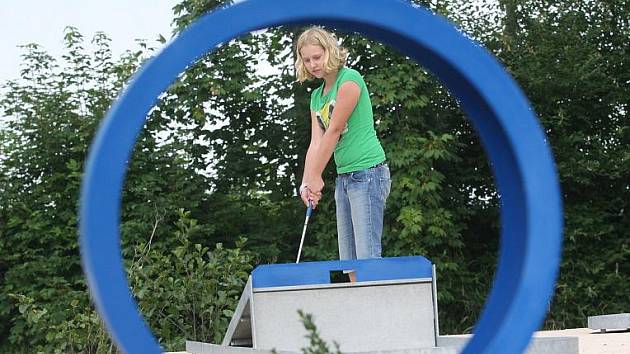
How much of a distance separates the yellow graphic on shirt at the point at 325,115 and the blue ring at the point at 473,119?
2108mm

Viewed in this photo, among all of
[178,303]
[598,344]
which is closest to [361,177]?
[598,344]

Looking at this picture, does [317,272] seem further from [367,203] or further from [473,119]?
[473,119]

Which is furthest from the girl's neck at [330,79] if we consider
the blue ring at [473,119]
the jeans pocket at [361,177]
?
the blue ring at [473,119]

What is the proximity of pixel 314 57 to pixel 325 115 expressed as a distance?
40cm

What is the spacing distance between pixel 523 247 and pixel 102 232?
1.10 m

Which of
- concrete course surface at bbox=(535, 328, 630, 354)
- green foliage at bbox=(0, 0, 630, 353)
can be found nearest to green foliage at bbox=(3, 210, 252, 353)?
green foliage at bbox=(0, 0, 630, 353)

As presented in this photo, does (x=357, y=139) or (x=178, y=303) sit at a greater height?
(x=357, y=139)

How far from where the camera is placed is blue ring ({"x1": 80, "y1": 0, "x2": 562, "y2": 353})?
252 cm

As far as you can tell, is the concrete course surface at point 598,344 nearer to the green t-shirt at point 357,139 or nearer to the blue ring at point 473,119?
the green t-shirt at point 357,139

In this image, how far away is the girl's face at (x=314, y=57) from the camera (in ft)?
15.9

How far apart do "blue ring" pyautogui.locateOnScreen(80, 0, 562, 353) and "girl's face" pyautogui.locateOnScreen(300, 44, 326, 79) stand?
1922mm

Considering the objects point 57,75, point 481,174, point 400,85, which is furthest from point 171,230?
point 481,174

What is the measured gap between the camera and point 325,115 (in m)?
5.17

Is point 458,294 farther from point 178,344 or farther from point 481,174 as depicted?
point 178,344
